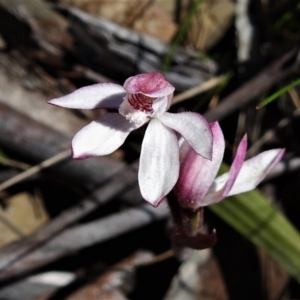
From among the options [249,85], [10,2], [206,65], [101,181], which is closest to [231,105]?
[249,85]

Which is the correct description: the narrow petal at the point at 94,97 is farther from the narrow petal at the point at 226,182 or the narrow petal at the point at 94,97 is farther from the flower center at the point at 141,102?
the narrow petal at the point at 226,182

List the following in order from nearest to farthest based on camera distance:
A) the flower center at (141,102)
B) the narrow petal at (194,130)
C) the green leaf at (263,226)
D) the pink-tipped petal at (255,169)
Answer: the narrow petal at (194,130), the flower center at (141,102), the pink-tipped petal at (255,169), the green leaf at (263,226)

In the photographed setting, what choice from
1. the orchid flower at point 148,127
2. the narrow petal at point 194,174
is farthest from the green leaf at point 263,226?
the orchid flower at point 148,127

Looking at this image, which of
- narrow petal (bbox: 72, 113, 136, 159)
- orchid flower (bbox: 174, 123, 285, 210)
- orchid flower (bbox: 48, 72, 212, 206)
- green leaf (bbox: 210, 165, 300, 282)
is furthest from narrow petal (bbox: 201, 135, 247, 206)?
green leaf (bbox: 210, 165, 300, 282)

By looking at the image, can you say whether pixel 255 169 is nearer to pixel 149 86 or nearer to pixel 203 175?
pixel 203 175

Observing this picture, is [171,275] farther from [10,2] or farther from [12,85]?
[10,2]

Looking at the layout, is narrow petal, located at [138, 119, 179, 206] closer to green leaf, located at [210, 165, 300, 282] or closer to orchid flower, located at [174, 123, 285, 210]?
orchid flower, located at [174, 123, 285, 210]

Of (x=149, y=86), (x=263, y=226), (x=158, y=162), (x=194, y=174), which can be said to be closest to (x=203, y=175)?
(x=194, y=174)
